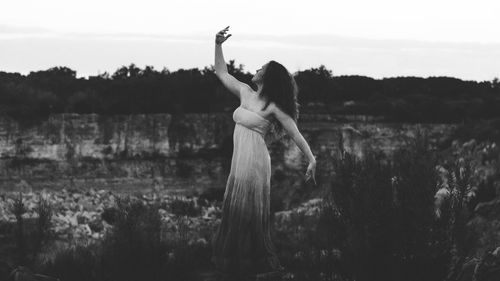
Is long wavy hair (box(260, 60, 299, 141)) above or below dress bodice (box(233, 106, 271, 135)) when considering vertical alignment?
above

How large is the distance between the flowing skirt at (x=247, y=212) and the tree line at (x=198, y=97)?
86.2 feet

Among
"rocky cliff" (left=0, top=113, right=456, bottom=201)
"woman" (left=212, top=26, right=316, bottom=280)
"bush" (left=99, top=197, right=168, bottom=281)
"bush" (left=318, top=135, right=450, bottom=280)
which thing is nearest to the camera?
"woman" (left=212, top=26, right=316, bottom=280)

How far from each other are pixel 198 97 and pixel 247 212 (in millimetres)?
31203

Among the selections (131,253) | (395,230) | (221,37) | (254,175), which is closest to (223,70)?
(221,37)

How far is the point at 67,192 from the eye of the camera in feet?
107

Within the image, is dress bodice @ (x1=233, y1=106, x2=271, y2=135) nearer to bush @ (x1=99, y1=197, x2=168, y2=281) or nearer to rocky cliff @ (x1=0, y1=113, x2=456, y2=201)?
bush @ (x1=99, y1=197, x2=168, y2=281)

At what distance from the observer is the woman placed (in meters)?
6.29

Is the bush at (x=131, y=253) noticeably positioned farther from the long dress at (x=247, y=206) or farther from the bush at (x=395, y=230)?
the long dress at (x=247, y=206)

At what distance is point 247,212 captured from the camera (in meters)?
6.29

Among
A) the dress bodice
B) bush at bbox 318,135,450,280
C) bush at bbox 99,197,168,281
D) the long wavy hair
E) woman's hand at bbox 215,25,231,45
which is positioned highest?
woman's hand at bbox 215,25,231,45

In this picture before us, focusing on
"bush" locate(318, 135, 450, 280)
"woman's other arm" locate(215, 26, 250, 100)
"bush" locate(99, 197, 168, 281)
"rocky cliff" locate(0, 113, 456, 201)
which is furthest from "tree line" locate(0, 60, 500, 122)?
"woman's other arm" locate(215, 26, 250, 100)

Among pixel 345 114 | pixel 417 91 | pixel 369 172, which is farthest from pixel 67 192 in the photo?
pixel 369 172

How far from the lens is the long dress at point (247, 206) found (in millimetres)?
6289

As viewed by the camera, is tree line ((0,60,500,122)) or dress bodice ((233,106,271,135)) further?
tree line ((0,60,500,122))
